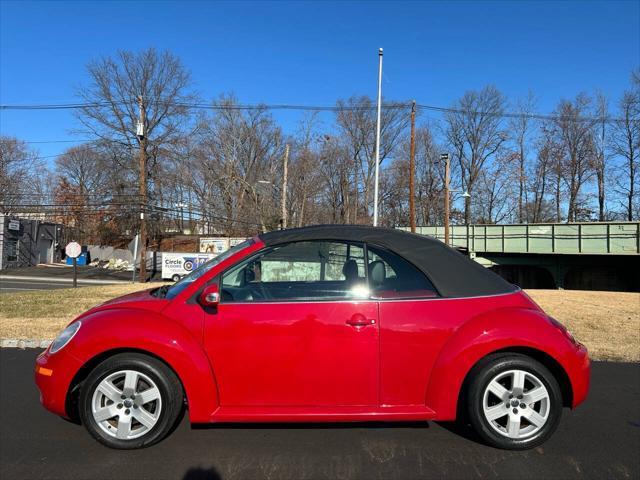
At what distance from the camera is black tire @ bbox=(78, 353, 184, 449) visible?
10.7 feet

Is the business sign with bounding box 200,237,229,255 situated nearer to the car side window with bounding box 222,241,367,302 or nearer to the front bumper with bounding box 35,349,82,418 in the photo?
the car side window with bounding box 222,241,367,302

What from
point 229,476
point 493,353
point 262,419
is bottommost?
point 229,476

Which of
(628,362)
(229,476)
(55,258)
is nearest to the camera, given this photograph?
(229,476)

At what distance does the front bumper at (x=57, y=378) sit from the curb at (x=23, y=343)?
13.7 feet

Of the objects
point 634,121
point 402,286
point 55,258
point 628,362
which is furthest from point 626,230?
point 55,258

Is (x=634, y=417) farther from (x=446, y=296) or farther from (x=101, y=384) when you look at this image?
(x=101, y=384)

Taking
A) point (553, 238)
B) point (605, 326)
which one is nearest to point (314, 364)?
point (605, 326)

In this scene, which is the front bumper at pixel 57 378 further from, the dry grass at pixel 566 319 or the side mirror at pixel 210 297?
the dry grass at pixel 566 319

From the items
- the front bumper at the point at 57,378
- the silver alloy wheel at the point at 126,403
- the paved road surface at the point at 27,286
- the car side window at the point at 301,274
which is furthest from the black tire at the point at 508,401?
the paved road surface at the point at 27,286

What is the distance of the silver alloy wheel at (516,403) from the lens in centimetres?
330

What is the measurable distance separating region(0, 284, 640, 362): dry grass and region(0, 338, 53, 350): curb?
0.15 metres

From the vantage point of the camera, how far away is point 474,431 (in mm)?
3582

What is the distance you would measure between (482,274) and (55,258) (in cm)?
5008

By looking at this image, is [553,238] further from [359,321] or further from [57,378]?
[57,378]
